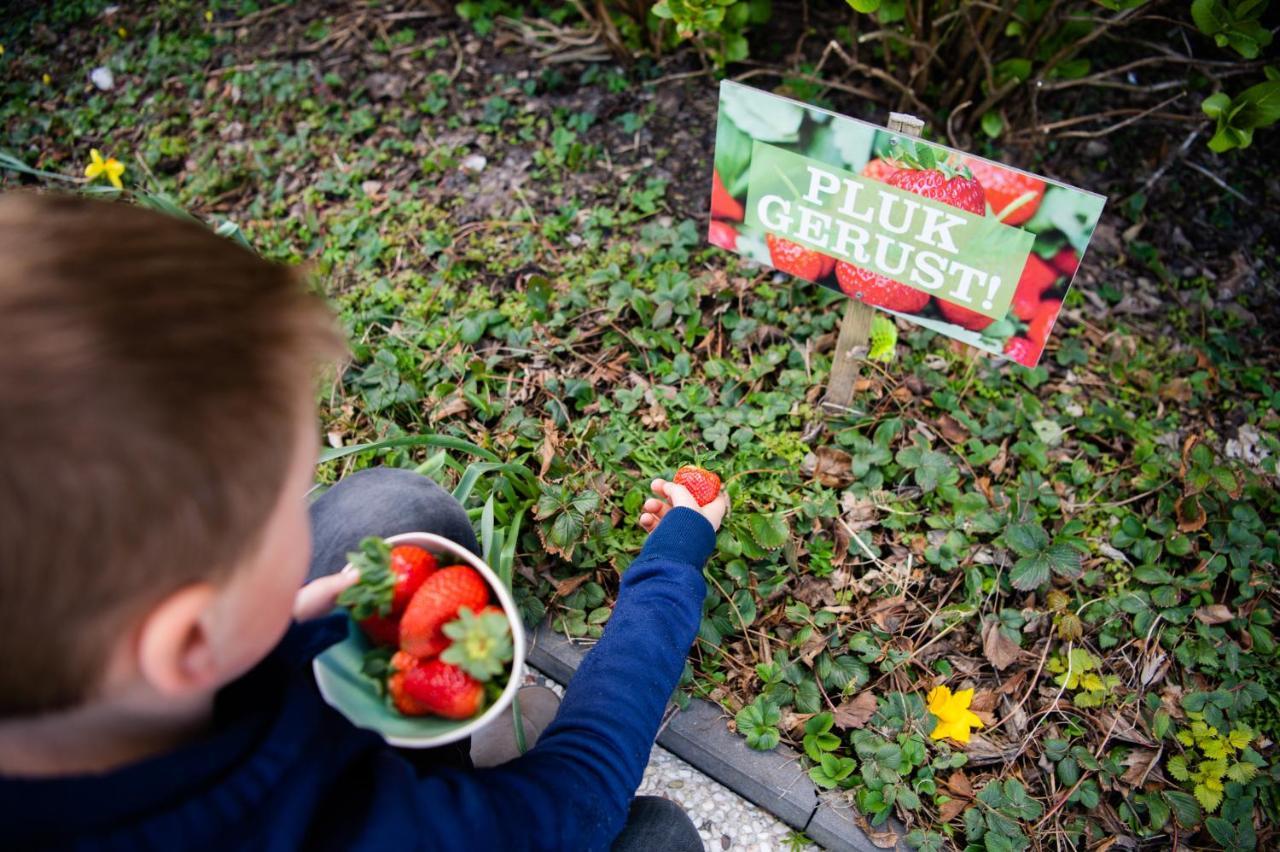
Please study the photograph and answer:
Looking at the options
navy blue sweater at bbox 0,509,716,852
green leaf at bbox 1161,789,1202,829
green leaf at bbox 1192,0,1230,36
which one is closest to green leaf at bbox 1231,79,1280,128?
green leaf at bbox 1192,0,1230,36

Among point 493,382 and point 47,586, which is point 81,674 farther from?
point 493,382

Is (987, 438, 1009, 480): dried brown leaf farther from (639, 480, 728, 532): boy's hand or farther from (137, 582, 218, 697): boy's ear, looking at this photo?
(137, 582, 218, 697): boy's ear

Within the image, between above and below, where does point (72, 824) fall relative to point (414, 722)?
above

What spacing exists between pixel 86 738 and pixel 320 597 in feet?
1.17

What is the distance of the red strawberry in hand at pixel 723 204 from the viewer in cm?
167

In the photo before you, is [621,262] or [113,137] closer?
[621,262]

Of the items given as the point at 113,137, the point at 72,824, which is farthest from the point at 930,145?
the point at 113,137

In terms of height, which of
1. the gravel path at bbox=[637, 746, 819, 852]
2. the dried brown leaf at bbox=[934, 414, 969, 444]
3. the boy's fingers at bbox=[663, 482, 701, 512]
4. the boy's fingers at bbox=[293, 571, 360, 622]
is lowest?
the gravel path at bbox=[637, 746, 819, 852]

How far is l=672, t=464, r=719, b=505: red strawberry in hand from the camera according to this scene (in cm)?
148

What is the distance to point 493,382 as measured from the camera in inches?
81.4

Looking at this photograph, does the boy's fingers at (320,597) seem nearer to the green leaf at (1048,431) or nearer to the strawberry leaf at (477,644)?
the strawberry leaf at (477,644)

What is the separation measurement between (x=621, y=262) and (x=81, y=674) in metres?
1.76

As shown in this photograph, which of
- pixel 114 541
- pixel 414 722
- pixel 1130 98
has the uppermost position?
pixel 114 541

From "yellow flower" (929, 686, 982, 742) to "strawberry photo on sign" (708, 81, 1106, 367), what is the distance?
647mm
